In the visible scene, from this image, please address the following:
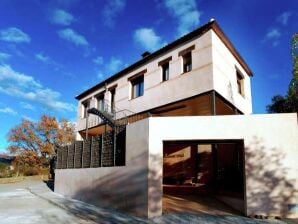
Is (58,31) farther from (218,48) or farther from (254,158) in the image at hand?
(254,158)

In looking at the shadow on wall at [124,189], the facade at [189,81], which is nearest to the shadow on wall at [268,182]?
the shadow on wall at [124,189]

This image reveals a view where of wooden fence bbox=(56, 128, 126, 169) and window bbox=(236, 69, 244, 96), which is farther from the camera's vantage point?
window bbox=(236, 69, 244, 96)

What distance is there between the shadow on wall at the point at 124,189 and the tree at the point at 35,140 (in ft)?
78.7

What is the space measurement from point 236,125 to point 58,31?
1319 cm

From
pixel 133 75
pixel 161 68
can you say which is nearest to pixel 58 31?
pixel 133 75

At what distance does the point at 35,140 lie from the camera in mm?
33938

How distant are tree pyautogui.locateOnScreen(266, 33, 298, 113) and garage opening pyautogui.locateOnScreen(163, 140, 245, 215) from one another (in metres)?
4.18

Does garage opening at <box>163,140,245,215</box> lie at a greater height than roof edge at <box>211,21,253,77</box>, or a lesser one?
Result: lesser

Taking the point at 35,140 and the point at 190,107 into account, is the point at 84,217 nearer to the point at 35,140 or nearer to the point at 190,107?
the point at 190,107

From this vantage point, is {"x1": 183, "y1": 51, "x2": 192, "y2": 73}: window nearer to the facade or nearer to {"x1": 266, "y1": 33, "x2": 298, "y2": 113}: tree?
the facade

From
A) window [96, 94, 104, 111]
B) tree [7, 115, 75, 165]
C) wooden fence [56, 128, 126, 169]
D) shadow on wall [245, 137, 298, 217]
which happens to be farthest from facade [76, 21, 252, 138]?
tree [7, 115, 75, 165]

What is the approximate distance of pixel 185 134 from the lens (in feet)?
29.3

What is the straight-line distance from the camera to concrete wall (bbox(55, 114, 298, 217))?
319 inches

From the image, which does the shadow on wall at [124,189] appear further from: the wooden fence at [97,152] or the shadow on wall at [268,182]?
the shadow on wall at [268,182]
